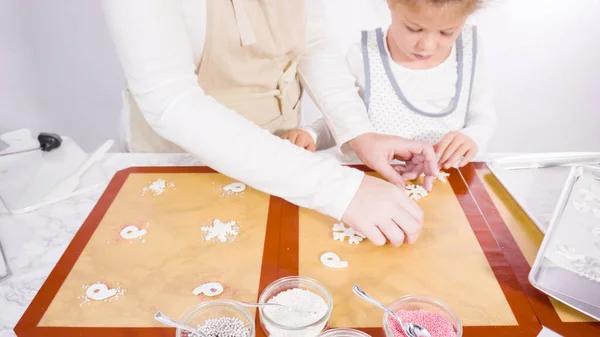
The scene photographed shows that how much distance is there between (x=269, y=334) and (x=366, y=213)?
10.6 inches

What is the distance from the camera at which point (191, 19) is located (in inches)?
35.9

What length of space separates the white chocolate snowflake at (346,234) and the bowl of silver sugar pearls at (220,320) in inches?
9.6

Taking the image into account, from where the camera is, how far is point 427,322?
2.07ft

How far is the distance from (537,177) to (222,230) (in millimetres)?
681

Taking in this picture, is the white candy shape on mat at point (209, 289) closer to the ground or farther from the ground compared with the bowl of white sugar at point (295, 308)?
closer to the ground

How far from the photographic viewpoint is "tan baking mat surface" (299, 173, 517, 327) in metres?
0.67

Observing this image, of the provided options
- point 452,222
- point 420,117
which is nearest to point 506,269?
point 452,222

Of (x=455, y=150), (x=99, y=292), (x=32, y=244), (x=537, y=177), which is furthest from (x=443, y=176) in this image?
(x=32, y=244)

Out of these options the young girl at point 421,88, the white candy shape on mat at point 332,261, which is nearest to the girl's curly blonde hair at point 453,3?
the young girl at point 421,88

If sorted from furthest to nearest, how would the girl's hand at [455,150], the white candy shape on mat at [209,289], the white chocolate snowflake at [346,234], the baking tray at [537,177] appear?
the girl's hand at [455,150], the baking tray at [537,177], the white chocolate snowflake at [346,234], the white candy shape on mat at [209,289]

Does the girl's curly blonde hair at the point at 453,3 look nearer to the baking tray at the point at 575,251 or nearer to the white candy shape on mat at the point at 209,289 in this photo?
the baking tray at the point at 575,251

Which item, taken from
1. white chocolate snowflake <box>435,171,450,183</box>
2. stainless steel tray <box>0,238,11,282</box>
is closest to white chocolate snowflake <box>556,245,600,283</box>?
white chocolate snowflake <box>435,171,450,183</box>

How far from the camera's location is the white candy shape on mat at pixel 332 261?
2.47 ft

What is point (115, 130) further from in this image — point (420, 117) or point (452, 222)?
point (452, 222)
